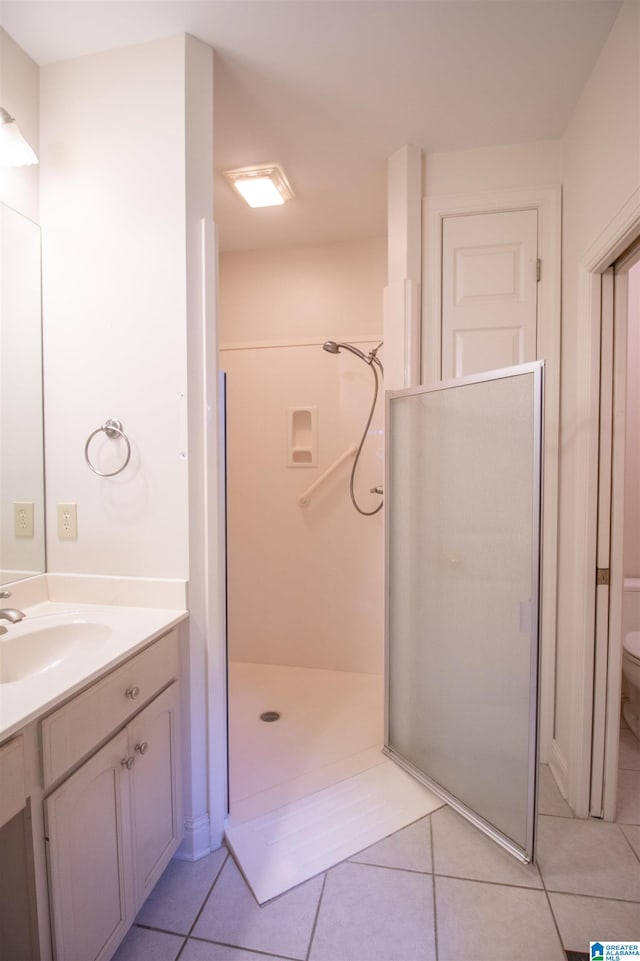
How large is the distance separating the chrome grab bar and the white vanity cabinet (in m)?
1.43

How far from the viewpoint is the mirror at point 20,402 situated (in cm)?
140

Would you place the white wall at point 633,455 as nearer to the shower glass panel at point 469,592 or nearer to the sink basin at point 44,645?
the shower glass panel at point 469,592

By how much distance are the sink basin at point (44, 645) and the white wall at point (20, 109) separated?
1.32 meters

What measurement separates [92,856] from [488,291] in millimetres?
2264

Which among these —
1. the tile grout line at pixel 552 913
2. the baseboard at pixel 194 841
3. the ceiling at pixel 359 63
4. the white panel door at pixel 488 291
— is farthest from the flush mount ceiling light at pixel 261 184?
the tile grout line at pixel 552 913

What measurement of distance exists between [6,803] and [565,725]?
1.87 m

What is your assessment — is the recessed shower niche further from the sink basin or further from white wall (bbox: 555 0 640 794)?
the sink basin

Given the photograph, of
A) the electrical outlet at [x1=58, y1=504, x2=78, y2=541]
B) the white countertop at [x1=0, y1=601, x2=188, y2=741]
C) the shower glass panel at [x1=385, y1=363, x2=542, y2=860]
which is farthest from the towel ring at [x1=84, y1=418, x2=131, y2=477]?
the shower glass panel at [x1=385, y1=363, x2=542, y2=860]

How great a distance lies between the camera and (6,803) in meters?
0.81

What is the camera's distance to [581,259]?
1.64 m

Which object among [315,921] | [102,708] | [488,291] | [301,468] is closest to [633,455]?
[488,291]

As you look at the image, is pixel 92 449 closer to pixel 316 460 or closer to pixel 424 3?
pixel 316 460

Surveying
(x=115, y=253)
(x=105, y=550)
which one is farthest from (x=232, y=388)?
(x=105, y=550)

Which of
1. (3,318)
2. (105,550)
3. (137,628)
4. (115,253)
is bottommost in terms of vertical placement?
(137,628)
